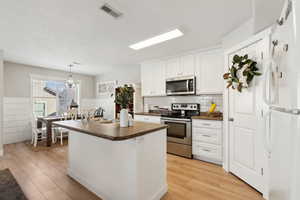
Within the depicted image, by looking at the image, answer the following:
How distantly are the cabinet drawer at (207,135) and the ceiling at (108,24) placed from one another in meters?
1.83

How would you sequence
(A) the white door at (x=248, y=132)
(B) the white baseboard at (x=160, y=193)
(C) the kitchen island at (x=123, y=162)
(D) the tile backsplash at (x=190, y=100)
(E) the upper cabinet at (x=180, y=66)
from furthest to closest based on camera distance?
1. (E) the upper cabinet at (x=180, y=66)
2. (D) the tile backsplash at (x=190, y=100)
3. (A) the white door at (x=248, y=132)
4. (B) the white baseboard at (x=160, y=193)
5. (C) the kitchen island at (x=123, y=162)

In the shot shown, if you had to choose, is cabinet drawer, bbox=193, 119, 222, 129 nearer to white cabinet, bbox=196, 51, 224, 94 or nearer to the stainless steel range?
the stainless steel range

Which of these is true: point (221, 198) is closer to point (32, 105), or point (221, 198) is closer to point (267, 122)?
point (267, 122)

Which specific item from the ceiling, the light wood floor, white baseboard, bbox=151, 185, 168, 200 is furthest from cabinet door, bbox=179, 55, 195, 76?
white baseboard, bbox=151, 185, 168, 200

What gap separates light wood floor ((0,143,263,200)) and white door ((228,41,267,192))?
0.19m

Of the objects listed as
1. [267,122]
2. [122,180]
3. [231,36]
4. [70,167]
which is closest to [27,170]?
[70,167]

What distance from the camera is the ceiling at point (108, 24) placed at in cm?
172

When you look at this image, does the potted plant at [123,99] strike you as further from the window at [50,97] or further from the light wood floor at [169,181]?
the window at [50,97]

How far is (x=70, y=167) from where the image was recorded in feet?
7.47

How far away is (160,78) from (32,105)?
4307 mm

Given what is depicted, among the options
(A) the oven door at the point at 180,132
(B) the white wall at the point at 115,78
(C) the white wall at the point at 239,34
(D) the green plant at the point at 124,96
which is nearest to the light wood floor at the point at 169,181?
(A) the oven door at the point at 180,132

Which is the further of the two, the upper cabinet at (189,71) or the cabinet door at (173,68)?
the cabinet door at (173,68)

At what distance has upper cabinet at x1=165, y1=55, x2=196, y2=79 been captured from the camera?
3344 mm

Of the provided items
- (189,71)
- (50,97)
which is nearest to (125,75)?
(189,71)
